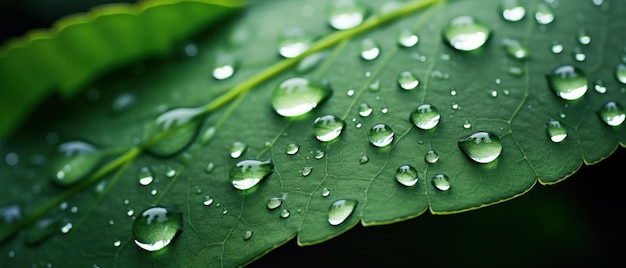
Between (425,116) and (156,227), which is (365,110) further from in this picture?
(156,227)

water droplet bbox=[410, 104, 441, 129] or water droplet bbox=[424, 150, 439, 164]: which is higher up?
water droplet bbox=[410, 104, 441, 129]

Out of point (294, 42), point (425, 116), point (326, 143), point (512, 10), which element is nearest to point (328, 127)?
point (326, 143)

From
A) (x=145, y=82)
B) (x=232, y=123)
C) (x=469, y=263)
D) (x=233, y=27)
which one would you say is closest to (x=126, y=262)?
(x=232, y=123)

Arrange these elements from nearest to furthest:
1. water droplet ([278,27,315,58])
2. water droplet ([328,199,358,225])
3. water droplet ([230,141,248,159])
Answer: water droplet ([328,199,358,225])
water droplet ([230,141,248,159])
water droplet ([278,27,315,58])

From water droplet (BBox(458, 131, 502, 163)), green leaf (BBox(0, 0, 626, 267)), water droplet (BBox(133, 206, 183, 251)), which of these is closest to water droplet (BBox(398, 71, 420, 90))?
green leaf (BBox(0, 0, 626, 267))

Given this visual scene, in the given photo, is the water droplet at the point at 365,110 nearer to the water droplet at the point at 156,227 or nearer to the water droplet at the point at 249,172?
the water droplet at the point at 249,172

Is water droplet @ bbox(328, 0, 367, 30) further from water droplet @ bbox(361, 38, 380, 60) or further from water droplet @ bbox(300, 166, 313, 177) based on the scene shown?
water droplet @ bbox(300, 166, 313, 177)
